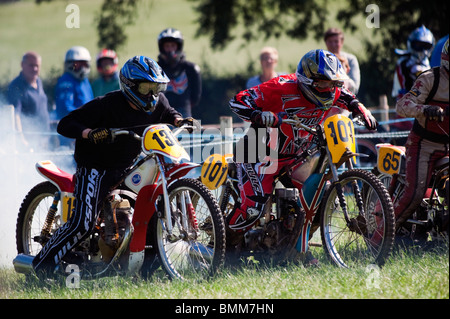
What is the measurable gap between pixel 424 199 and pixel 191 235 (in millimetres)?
2246

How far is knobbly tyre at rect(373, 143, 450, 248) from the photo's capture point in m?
6.39

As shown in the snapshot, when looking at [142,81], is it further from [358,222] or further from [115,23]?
[115,23]

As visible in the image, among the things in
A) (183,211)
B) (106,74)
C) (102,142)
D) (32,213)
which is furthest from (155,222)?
(106,74)

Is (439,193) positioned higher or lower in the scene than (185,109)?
lower

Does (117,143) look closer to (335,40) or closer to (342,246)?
(342,246)

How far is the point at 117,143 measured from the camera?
625 centimetres

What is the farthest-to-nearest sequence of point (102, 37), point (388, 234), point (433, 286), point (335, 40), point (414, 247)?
1. point (102, 37)
2. point (335, 40)
3. point (414, 247)
4. point (388, 234)
5. point (433, 286)

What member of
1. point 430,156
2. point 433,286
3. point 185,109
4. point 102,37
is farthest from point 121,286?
point 102,37

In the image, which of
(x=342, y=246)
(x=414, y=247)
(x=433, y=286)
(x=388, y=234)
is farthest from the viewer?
(x=414, y=247)

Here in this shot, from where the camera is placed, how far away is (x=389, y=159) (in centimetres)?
697

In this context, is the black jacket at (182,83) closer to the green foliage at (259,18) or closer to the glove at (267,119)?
the glove at (267,119)

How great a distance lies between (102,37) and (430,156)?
41.0ft

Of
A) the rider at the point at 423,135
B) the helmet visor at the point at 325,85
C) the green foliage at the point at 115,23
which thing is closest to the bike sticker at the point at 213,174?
the helmet visor at the point at 325,85

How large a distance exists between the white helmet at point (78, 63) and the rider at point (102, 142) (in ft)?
15.1
